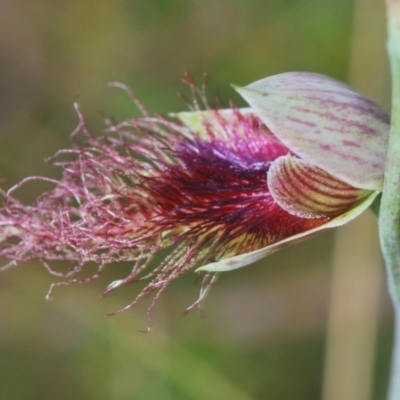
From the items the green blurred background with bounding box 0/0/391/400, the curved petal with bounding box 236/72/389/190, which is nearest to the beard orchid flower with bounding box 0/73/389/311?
the curved petal with bounding box 236/72/389/190

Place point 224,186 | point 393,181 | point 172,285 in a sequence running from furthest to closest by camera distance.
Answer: point 172,285 → point 224,186 → point 393,181

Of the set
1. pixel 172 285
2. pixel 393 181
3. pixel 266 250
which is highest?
pixel 393 181

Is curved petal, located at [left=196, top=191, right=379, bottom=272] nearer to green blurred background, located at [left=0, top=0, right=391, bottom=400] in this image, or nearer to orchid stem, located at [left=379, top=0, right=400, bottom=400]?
orchid stem, located at [left=379, top=0, right=400, bottom=400]

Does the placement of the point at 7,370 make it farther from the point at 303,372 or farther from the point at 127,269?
the point at 303,372

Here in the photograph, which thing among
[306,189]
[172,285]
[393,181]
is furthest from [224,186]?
[172,285]

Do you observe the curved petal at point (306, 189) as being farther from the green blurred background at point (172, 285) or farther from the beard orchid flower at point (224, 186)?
the green blurred background at point (172, 285)

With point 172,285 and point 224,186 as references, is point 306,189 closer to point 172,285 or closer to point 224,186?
point 224,186

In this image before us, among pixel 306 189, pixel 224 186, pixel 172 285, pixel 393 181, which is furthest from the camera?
pixel 172 285
